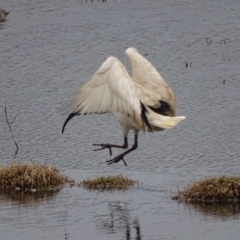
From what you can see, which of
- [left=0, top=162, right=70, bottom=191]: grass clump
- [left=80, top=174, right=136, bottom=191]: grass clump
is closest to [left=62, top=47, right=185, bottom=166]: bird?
[left=80, top=174, right=136, bottom=191]: grass clump

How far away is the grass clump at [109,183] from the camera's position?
14.5m

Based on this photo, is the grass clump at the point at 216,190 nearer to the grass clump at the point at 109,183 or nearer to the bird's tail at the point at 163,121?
the grass clump at the point at 109,183

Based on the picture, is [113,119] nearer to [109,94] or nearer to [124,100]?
[109,94]

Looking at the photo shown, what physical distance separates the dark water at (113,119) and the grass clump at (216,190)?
0.24 meters

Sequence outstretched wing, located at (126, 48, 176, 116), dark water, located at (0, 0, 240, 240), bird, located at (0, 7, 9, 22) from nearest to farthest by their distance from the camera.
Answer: outstretched wing, located at (126, 48, 176, 116), dark water, located at (0, 0, 240, 240), bird, located at (0, 7, 9, 22)

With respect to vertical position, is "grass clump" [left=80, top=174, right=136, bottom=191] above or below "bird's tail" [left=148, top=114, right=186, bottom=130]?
below

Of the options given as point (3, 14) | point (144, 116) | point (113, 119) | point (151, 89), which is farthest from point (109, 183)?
point (3, 14)

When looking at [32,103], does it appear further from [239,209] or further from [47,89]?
[239,209]

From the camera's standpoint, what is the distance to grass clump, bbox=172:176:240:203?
13.2m

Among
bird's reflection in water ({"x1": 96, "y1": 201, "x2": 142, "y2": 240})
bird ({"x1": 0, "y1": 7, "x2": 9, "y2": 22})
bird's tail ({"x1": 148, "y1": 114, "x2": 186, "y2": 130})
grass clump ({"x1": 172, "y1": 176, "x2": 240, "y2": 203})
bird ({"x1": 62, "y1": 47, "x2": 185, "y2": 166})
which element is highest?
bird ({"x1": 0, "y1": 7, "x2": 9, "y2": 22})

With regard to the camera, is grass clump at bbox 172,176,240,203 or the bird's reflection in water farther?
grass clump at bbox 172,176,240,203

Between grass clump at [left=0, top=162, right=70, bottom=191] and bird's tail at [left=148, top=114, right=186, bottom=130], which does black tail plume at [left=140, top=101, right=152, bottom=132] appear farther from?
grass clump at [left=0, top=162, right=70, bottom=191]

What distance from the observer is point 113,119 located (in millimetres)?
19703

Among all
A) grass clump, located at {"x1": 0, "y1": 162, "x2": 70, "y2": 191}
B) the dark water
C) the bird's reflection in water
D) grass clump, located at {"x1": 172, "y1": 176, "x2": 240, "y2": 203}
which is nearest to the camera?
the bird's reflection in water
